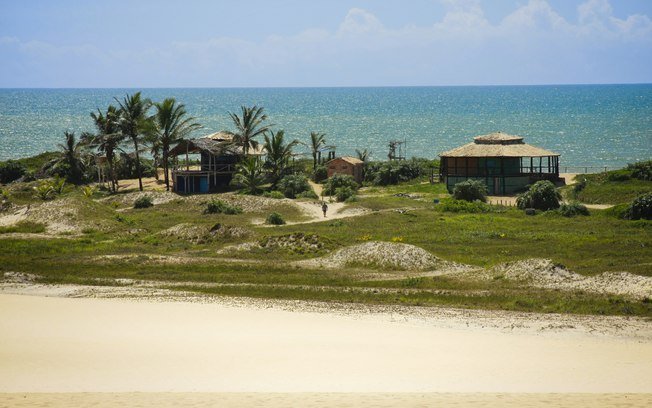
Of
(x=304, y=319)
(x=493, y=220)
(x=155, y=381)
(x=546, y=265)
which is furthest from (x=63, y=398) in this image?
(x=493, y=220)

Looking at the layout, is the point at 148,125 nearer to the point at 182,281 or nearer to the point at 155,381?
the point at 182,281

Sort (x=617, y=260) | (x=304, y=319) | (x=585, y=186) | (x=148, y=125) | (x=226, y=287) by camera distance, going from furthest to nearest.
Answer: (x=148, y=125)
(x=585, y=186)
(x=617, y=260)
(x=226, y=287)
(x=304, y=319)

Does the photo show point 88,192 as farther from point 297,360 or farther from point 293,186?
point 297,360

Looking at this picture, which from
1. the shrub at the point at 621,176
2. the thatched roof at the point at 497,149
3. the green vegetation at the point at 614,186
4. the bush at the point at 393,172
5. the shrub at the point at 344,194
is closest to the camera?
the green vegetation at the point at 614,186

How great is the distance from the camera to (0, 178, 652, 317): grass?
30922 millimetres

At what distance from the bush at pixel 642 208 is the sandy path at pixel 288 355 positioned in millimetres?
23880

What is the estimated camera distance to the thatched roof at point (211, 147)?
219ft

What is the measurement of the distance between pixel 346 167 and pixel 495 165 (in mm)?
12066

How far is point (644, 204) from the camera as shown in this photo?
4694 cm

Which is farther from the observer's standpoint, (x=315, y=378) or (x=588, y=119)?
(x=588, y=119)

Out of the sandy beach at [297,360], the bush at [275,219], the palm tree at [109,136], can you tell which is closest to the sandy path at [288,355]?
the sandy beach at [297,360]

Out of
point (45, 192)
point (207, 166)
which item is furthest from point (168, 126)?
point (45, 192)

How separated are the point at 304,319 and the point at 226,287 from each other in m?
6.53

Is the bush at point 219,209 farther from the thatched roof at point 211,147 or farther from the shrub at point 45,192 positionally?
the thatched roof at point 211,147
